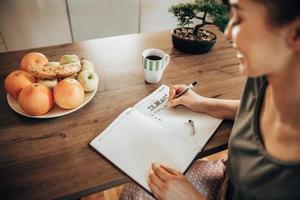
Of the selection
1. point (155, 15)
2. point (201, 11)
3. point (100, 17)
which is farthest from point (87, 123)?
point (155, 15)

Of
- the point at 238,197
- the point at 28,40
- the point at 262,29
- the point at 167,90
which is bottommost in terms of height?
the point at 28,40

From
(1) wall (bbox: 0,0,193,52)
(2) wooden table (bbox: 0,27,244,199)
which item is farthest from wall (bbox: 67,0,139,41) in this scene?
(2) wooden table (bbox: 0,27,244,199)

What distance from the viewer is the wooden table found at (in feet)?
2.02

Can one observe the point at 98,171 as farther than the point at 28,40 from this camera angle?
No

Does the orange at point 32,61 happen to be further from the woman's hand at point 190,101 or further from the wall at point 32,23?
the wall at point 32,23

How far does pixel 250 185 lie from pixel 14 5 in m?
2.04

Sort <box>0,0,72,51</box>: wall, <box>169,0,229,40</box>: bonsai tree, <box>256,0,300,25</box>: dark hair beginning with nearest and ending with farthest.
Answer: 1. <box>256,0,300,25</box>: dark hair
2. <box>169,0,229,40</box>: bonsai tree
3. <box>0,0,72,51</box>: wall

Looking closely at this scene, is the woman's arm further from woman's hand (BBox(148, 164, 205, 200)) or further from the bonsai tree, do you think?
the bonsai tree

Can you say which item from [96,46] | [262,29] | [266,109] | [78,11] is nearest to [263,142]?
[266,109]

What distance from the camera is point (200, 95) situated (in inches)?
36.0

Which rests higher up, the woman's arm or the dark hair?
the dark hair

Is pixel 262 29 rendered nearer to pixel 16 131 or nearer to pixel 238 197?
pixel 238 197

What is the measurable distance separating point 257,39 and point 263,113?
261 millimetres

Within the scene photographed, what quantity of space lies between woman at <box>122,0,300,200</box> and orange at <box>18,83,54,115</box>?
1.22ft
